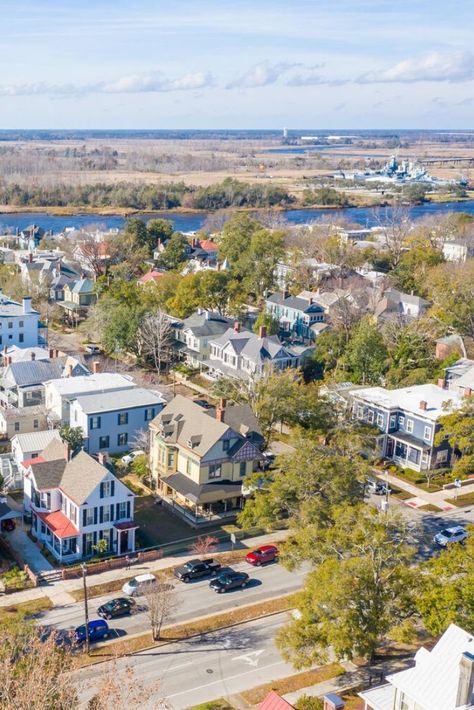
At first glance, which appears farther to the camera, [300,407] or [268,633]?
[300,407]

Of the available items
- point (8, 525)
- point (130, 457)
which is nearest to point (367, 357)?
point (130, 457)

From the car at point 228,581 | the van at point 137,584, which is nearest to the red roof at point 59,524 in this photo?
the van at point 137,584

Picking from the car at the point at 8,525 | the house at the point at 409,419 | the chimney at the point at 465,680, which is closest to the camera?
the chimney at the point at 465,680

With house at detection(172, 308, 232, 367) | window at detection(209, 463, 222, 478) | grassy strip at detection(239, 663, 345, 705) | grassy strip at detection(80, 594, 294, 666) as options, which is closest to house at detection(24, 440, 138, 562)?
window at detection(209, 463, 222, 478)

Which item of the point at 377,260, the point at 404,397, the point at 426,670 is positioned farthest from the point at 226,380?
the point at 377,260

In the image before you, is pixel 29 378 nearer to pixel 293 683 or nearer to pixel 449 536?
pixel 449 536

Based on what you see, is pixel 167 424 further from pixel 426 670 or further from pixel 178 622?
pixel 426 670

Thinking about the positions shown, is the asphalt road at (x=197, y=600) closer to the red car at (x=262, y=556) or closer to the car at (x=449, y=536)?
the red car at (x=262, y=556)
